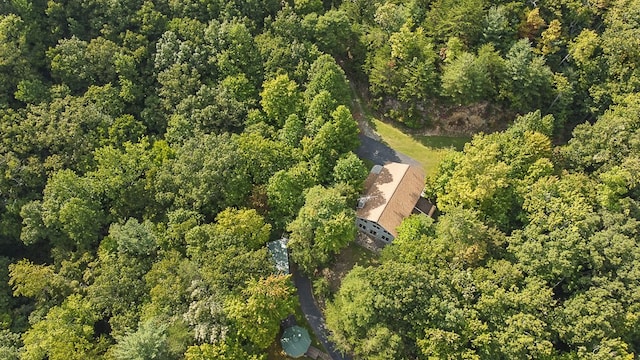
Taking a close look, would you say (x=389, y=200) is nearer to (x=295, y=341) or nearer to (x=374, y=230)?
(x=374, y=230)

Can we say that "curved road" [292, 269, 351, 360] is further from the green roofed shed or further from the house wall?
the house wall

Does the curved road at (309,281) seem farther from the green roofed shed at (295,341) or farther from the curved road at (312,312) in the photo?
the green roofed shed at (295,341)

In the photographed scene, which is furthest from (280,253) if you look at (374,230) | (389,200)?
(389,200)

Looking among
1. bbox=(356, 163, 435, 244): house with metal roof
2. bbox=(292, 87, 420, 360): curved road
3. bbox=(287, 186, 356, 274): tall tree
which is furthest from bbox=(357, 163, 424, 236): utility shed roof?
bbox=(287, 186, 356, 274): tall tree

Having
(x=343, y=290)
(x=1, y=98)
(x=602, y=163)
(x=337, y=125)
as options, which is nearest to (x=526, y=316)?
(x=343, y=290)

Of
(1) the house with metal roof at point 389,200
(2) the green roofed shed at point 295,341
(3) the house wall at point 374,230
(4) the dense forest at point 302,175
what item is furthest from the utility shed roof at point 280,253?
(1) the house with metal roof at point 389,200

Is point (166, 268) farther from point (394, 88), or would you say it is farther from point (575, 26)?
Answer: point (575, 26)
